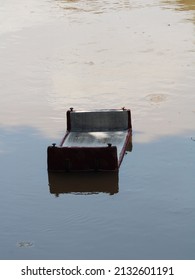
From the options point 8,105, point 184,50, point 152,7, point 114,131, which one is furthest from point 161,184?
point 152,7

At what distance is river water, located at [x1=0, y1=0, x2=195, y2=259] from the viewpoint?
40.8 ft

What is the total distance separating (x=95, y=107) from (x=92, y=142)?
306cm

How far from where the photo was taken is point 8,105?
20281 mm

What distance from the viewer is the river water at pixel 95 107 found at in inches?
489

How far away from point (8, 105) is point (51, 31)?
1067 cm

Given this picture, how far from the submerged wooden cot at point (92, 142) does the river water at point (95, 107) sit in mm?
299

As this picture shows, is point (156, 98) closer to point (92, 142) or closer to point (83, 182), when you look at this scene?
point (92, 142)

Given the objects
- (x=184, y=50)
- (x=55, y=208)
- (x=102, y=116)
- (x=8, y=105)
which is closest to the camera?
(x=55, y=208)

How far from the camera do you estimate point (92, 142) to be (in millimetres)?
16609

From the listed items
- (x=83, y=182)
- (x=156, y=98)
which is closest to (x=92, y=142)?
(x=83, y=182)

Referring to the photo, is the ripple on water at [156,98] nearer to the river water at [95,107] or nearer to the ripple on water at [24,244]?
the river water at [95,107]

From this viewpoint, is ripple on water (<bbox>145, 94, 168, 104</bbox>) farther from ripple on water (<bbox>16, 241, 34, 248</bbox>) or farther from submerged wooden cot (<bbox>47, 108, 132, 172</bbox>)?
ripple on water (<bbox>16, 241, 34, 248</bbox>)

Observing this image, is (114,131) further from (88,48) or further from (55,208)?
(88,48)

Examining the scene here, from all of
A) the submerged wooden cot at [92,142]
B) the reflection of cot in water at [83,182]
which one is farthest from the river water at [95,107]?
the submerged wooden cot at [92,142]
